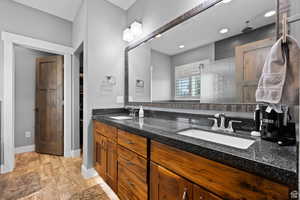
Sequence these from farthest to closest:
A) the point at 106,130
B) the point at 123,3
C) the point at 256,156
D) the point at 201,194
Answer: the point at 123,3
the point at 106,130
the point at 201,194
the point at 256,156

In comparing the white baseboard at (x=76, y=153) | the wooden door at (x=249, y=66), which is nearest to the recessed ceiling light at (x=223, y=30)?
the wooden door at (x=249, y=66)

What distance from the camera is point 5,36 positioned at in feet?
6.78

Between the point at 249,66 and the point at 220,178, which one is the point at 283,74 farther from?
the point at 220,178

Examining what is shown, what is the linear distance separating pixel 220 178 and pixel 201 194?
0.15 m

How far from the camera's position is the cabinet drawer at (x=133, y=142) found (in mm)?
1025

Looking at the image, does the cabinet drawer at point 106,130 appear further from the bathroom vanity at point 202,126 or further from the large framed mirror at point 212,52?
the large framed mirror at point 212,52

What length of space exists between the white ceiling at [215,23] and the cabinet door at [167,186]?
114 cm

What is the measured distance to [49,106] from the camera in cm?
274

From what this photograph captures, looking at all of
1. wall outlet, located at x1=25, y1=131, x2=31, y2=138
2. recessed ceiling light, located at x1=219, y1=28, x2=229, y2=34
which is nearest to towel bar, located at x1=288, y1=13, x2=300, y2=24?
recessed ceiling light, located at x1=219, y1=28, x2=229, y2=34

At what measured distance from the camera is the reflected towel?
583mm

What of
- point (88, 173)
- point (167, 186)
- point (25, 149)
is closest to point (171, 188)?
point (167, 186)

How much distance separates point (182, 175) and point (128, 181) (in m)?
0.65

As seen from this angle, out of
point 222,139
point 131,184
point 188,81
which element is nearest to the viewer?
point 222,139

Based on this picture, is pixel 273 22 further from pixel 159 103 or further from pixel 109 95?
pixel 109 95
